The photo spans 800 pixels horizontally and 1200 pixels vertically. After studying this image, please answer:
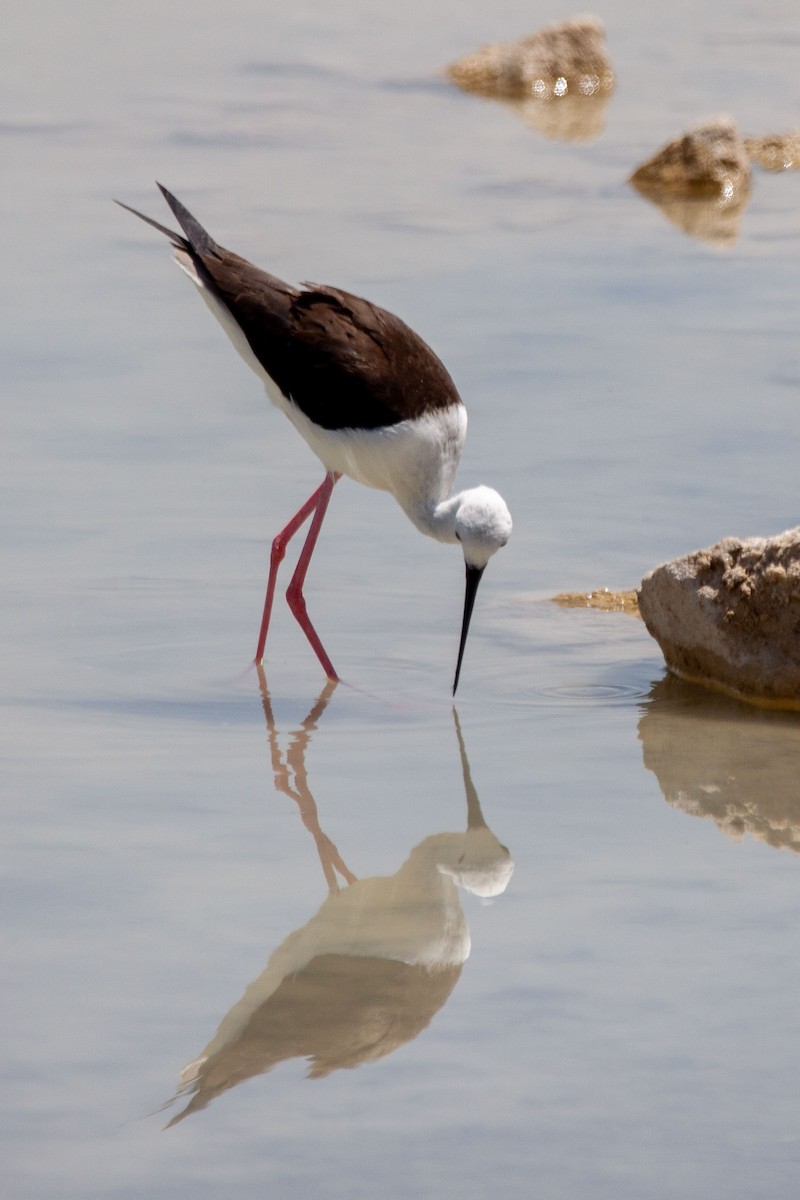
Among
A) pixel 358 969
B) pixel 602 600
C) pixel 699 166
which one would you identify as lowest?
pixel 699 166

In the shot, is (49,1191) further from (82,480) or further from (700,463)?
(700,463)

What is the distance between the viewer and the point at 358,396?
577 centimetres

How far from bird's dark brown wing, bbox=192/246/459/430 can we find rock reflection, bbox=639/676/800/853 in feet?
3.82

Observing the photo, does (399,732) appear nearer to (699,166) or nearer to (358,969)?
(358,969)

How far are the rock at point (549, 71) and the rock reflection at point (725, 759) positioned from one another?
374 inches

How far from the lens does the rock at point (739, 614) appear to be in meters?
5.24

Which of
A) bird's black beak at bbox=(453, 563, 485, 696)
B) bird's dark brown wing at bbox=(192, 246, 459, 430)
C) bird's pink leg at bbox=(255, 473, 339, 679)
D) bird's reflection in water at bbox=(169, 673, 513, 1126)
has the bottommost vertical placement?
bird's pink leg at bbox=(255, 473, 339, 679)

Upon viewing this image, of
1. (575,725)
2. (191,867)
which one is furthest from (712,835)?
(191,867)

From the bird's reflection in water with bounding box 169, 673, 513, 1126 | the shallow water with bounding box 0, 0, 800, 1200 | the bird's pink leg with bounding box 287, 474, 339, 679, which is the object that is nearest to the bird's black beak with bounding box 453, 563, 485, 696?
the shallow water with bounding box 0, 0, 800, 1200

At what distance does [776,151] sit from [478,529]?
7739mm

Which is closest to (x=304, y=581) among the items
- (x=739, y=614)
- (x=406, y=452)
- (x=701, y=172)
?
(x=406, y=452)

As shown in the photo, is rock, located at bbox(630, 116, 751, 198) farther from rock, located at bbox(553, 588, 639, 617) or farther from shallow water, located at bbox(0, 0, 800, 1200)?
rock, located at bbox(553, 588, 639, 617)

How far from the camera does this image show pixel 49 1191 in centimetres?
298

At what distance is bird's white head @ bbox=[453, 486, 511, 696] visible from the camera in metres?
5.44
